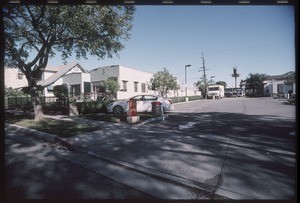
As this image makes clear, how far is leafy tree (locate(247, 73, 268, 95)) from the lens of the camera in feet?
178

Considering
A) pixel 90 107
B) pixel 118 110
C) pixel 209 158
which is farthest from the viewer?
pixel 90 107

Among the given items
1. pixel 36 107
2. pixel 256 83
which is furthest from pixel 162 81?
pixel 256 83

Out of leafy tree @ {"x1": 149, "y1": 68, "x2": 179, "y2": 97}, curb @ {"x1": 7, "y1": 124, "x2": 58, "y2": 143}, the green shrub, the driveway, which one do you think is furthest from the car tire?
leafy tree @ {"x1": 149, "y1": 68, "x2": 179, "y2": 97}

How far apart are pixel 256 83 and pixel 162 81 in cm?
3216

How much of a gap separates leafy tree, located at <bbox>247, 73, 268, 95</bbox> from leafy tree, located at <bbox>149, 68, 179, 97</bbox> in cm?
2824

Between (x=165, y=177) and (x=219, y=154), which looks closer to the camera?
(x=165, y=177)

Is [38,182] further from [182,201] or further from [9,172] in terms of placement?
Result: [182,201]

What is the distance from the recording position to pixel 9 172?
4.79m

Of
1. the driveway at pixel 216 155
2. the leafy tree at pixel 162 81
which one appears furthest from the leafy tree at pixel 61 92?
the leafy tree at pixel 162 81

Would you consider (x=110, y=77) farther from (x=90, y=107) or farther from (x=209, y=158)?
(x=209, y=158)

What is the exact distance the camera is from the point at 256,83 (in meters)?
54.5

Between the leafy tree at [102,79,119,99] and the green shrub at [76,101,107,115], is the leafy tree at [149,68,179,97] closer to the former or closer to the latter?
the leafy tree at [102,79,119,99]

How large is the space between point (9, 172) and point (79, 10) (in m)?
8.45

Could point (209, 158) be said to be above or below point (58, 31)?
below
